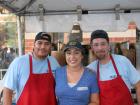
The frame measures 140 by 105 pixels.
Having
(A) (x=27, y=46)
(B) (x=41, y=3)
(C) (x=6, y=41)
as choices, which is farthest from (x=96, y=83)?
(C) (x=6, y=41)

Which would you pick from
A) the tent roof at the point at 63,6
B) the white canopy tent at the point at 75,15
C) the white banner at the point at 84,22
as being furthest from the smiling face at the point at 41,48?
the white banner at the point at 84,22

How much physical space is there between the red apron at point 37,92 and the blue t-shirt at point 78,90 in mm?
143

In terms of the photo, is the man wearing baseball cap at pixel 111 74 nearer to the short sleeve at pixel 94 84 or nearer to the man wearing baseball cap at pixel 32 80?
the short sleeve at pixel 94 84

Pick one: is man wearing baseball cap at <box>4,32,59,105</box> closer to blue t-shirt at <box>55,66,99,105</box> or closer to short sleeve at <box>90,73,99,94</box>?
blue t-shirt at <box>55,66,99,105</box>

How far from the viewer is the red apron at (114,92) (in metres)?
2.84

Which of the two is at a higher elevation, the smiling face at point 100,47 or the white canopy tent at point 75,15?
the white canopy tent at point 75,15

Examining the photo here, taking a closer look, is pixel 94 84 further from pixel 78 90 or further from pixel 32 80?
pixel 32 80

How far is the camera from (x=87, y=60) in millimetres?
3791

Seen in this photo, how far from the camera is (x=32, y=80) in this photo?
289 centimetres

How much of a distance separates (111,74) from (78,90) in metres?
0.34

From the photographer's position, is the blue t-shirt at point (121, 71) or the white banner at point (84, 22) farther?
the white banner at point (84, 22)

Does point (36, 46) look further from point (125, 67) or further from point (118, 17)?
point (118, 17)

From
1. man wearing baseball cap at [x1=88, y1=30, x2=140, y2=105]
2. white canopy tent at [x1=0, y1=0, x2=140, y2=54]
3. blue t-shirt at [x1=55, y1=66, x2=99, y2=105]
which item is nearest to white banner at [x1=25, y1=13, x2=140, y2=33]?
white canopy tent at [x1=0, y1=0, x2=140, y2=54]

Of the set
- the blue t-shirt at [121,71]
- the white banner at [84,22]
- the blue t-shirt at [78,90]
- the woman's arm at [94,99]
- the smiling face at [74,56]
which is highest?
the white banner at [84,22]
